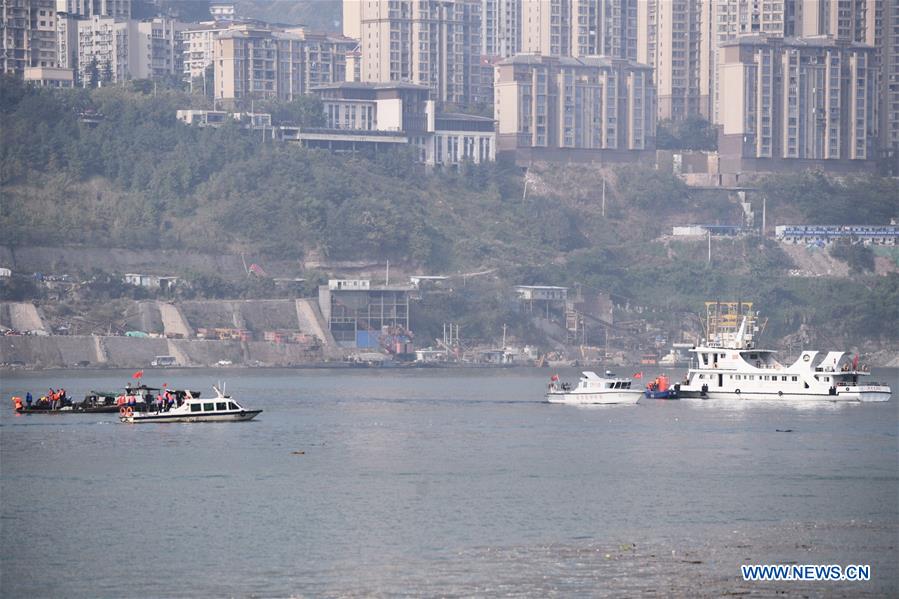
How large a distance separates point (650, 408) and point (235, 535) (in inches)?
2167

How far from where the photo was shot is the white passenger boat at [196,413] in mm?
94875

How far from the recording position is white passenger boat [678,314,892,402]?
112 m

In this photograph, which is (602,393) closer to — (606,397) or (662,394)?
(606,397)

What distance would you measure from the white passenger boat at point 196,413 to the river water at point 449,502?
1.10 meters

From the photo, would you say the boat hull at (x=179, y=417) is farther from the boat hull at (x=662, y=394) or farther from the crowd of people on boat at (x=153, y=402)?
the boat hull at (x=662, y=394)

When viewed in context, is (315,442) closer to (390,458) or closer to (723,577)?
(390,458)

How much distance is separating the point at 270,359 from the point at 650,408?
80.0 meters

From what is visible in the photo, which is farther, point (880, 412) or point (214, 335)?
point (214, 335)

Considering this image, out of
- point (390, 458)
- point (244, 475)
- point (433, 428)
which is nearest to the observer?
point (244, 475)

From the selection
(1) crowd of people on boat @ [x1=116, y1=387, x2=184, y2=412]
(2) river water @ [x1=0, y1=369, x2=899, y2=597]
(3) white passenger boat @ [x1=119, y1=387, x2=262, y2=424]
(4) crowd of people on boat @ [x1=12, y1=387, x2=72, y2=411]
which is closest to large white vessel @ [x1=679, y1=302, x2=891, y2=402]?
(2) river water @ [x1=0, y1=369, x2=899, y2=597]

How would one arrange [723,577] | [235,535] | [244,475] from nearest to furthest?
[723,577] → [235,535] → [244,475]

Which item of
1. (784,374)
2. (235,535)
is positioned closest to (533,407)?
(784,374)

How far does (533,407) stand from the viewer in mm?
114000

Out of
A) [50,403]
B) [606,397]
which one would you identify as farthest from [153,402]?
[606,397]
